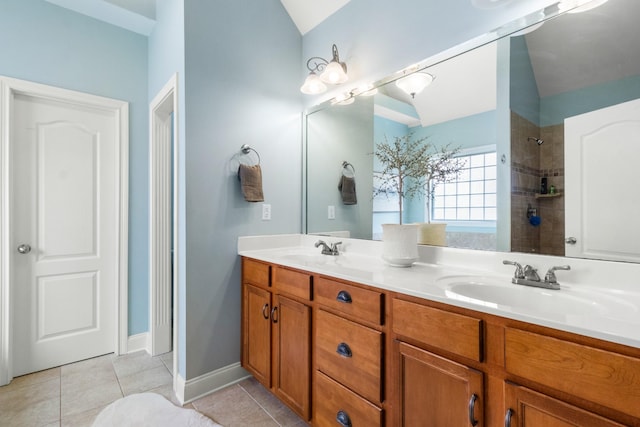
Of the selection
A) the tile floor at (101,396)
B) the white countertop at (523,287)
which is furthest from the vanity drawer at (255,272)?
the tile floor at (101,396)

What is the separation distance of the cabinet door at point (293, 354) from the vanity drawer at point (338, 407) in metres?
0.09

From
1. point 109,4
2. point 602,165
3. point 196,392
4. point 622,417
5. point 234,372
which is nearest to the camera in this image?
point 622,417

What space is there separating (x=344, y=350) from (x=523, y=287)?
759 mm

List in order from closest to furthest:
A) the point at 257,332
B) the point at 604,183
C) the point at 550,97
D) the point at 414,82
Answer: the point at 604,183 < the point at 550,97 < the point at 414,82 < the point at 257,332

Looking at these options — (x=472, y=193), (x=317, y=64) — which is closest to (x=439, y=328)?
(x=472, y=193)

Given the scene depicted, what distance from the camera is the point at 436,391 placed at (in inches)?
38.9

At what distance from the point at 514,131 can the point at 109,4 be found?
2856mm

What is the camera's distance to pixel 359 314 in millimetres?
1252

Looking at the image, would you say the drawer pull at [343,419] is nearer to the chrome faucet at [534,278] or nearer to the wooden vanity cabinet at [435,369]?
the wooden vanity cabinet at [435,369]

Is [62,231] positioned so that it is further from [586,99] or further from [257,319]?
[586,99]

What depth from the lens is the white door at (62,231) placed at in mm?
2154

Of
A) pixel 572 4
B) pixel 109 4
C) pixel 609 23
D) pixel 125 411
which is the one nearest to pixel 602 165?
pixel 609 23

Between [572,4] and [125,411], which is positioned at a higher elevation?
[572,4]

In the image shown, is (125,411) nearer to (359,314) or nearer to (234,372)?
(234,372)
